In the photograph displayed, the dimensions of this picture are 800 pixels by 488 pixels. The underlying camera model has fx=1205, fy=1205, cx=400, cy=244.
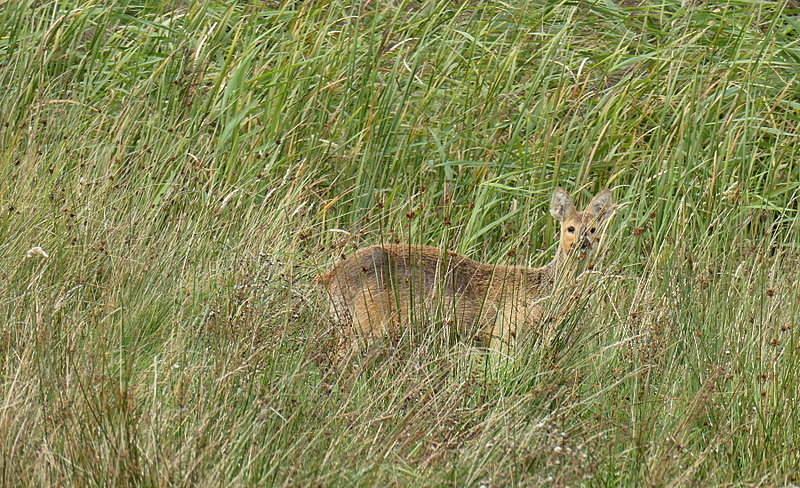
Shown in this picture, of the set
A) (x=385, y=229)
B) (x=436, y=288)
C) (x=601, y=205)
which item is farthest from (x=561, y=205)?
(x=436, y=288)

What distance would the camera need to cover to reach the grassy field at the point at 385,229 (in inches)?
127

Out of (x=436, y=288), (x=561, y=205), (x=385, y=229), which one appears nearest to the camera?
(x=436, y=288)

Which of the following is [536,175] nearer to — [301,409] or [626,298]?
[626,298]

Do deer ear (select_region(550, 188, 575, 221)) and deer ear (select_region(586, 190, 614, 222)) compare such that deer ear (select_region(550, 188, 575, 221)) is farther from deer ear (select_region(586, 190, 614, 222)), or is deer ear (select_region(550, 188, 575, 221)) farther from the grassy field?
the grassy field

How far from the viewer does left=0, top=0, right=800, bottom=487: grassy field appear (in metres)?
3.22

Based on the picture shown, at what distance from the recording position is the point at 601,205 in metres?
5.87

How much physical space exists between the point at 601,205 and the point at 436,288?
1732 millimetres

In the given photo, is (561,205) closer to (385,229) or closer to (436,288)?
(385,229)

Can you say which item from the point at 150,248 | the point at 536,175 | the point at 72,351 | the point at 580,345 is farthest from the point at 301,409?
the point at 536,175

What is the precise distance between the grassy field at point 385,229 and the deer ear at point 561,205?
20 cm

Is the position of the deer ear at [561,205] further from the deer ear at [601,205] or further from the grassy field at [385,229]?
the grassy field at [385,229]

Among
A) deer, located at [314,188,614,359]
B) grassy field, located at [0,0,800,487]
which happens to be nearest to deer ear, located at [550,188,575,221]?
deer, located at [314,188,614,359]

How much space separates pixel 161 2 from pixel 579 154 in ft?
9.14

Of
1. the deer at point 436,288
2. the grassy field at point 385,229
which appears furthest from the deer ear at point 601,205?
the grassy field at point 385,229
